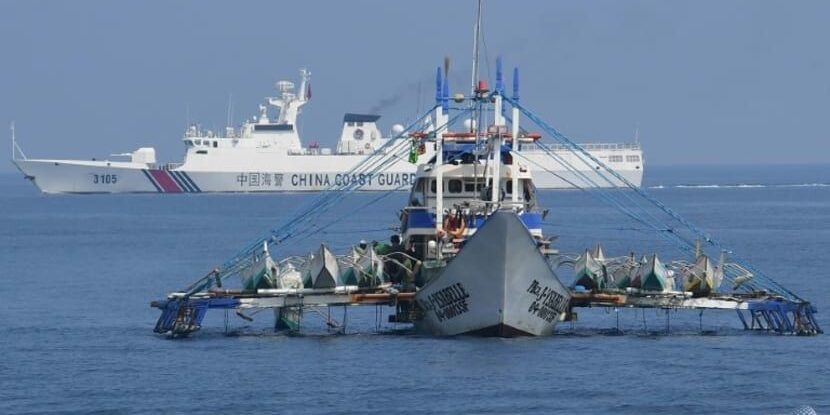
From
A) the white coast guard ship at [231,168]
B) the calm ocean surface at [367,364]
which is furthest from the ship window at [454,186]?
the white coast guard ship at [231,168]

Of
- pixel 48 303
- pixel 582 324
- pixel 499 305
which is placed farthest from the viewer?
pixel 48 303

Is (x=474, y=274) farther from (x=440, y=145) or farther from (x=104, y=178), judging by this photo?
(x=104, y=178)

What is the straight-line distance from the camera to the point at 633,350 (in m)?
37.9

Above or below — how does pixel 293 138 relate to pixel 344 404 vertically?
above

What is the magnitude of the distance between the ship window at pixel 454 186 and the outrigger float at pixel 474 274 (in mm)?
36

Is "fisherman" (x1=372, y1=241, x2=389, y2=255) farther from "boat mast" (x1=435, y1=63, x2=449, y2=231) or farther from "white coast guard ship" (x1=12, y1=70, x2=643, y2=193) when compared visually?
"white coast guard ship" (x1=12, y1=70, x2=643, y2=193)

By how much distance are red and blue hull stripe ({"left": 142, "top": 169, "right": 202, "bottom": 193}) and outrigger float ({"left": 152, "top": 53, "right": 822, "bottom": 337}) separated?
96.3 m

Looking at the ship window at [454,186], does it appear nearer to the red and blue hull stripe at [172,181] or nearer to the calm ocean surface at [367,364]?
the calm ocean surface at [367,364]

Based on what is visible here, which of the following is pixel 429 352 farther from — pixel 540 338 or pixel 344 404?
pixel 344 404

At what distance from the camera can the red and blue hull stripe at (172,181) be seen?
13962 centimetres

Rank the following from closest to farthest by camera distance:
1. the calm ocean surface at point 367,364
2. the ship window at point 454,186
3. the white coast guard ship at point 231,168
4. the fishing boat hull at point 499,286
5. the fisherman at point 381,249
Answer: the calm ocean surface at point 367,364
the fishing boat hull at point 499,286
the ship window at point 454,186
the fisherman at point 381,249
the white coast guard ship at point 231,168

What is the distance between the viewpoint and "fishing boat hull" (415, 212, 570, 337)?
36.8 meters

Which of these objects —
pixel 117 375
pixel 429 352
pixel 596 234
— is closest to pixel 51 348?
pixel 117 375

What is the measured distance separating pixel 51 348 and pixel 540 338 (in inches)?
445
